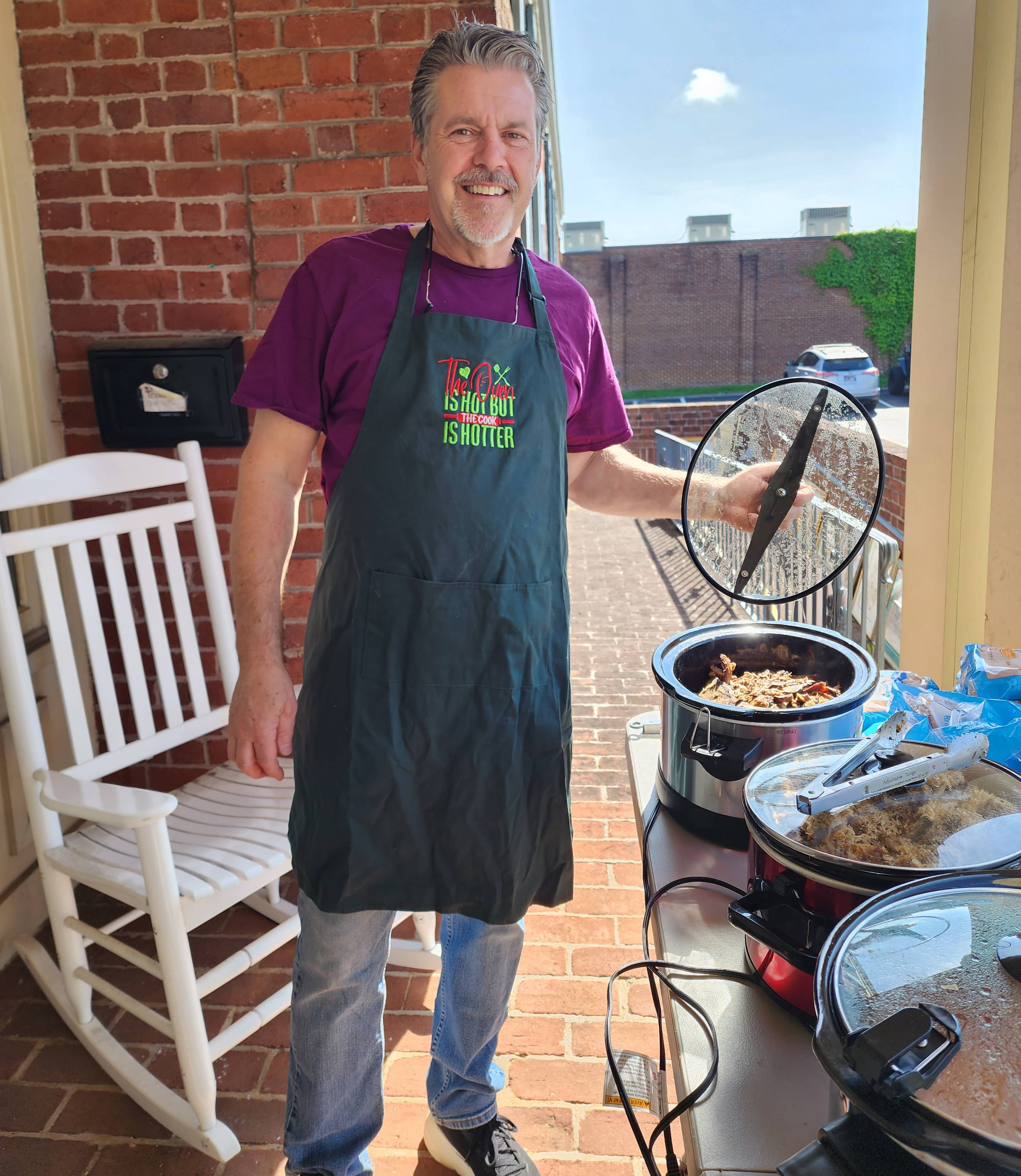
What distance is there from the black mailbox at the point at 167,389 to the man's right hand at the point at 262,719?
1.22 metres

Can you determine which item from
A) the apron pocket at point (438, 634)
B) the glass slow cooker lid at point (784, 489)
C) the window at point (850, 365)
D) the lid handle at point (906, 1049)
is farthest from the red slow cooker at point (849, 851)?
the window at point (850, 365)

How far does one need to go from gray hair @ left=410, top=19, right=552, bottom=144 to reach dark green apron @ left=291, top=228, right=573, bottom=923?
27 centimetres

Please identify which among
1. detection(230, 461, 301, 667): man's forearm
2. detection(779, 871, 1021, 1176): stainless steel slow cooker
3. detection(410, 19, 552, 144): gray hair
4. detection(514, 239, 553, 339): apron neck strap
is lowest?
A: detection(779, 871, 1021, 1176): stainless steel slow cooker

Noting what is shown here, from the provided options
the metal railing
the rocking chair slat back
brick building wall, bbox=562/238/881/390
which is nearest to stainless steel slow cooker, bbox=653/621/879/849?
the metal railing

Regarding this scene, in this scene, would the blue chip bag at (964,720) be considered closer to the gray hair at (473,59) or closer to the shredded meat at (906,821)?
the shredded meat at (906,821)

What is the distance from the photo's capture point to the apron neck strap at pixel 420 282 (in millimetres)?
1505

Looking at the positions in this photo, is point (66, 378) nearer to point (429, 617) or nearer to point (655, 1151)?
point (429, 617)

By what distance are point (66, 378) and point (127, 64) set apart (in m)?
0.86

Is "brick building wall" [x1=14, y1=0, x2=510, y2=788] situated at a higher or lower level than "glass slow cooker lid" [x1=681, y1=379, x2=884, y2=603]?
higher

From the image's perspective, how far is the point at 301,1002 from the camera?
1.60 meters

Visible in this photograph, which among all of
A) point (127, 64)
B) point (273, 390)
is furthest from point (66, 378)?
point (273, 390)

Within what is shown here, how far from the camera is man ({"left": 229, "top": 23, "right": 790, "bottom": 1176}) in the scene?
1447 millimetres

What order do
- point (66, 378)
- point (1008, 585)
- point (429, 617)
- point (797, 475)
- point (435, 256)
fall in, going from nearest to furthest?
point (797, 475) → point (429, 617) → point (435, 256) → point (1008, 585) → point (66, 378)

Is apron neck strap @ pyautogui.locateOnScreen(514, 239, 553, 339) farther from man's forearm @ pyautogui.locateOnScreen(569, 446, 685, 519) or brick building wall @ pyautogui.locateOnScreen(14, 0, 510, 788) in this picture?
brick building wall @ pyautogui.locateOnScreen(14, 0, 510, 788)
